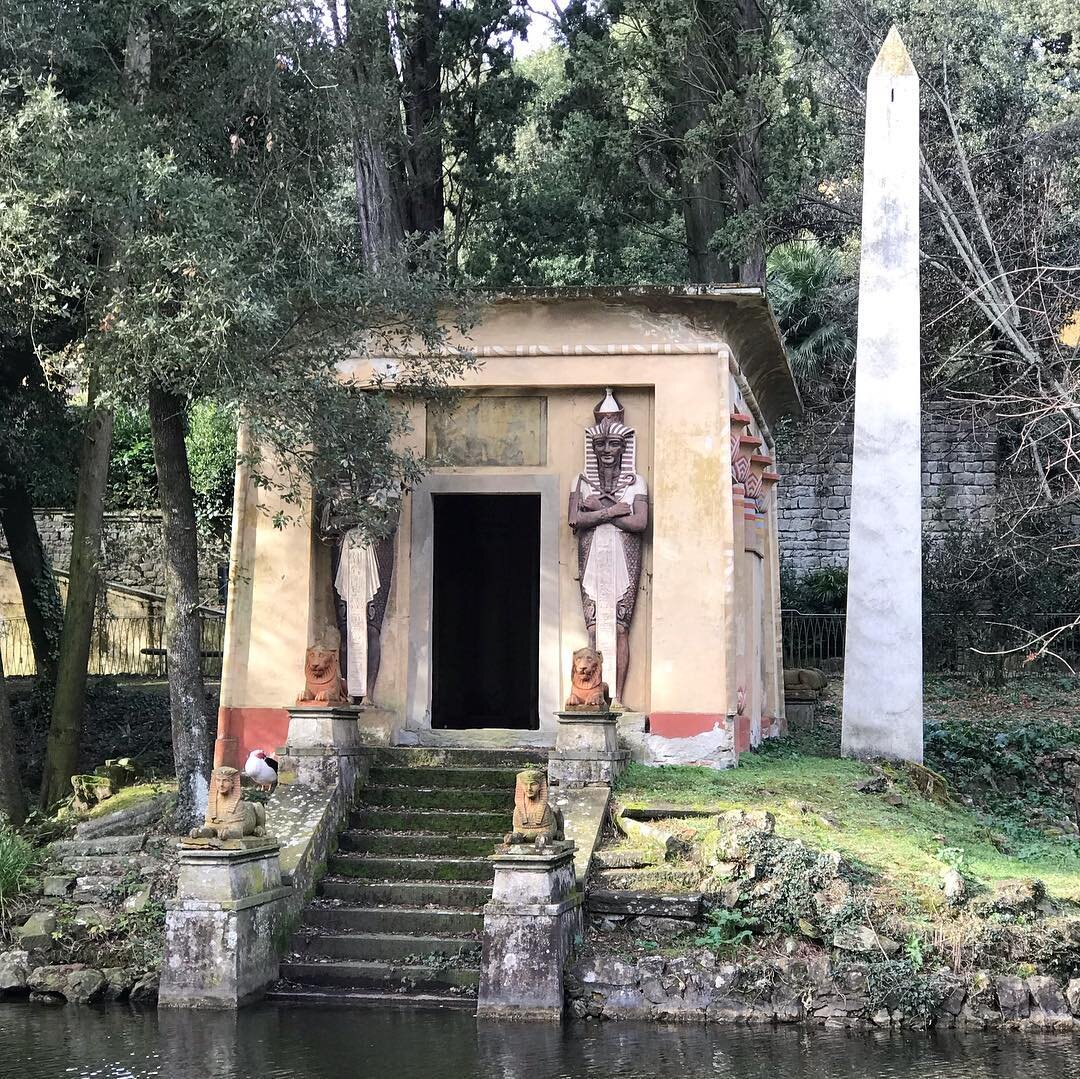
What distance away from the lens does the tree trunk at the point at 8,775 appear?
45.0ft

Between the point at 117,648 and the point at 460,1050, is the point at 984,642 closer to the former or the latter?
the point at 117,648

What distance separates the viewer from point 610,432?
1302 centimetres

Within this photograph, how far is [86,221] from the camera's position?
11.1m

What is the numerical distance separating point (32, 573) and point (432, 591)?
22.9ft

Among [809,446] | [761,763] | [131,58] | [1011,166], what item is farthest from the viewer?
[809,446]

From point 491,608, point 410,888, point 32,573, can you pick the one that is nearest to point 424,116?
point 491,608

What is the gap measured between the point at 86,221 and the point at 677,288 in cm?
491

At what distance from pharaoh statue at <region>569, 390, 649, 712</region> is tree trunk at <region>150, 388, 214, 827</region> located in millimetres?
3343

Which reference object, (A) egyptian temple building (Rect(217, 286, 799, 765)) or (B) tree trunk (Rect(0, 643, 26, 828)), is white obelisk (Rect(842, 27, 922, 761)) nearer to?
(A) egyptian temple building (Rect(217, 286, 799, 765))

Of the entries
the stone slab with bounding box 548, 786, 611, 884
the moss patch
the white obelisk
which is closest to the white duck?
the moss patch

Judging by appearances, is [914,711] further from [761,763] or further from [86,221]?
[86,221]

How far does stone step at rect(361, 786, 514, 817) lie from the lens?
11648 mm

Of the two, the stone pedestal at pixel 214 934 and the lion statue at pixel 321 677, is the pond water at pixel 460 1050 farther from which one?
the lion statue at pixel 321 677

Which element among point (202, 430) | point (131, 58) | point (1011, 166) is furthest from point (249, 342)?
point (1011, 166)
